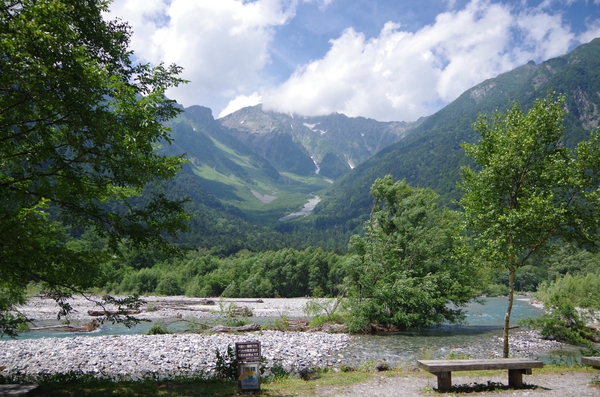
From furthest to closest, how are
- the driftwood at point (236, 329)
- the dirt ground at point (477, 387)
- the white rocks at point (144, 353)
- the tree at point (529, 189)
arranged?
1. the driftwood at point (236, 329)
2. the white rocks at point (144, 353)
3. the tree at point (529, 189)
4. the dirt ground at point (477, 387)

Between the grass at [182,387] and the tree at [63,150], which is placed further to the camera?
the grass at [182,387]

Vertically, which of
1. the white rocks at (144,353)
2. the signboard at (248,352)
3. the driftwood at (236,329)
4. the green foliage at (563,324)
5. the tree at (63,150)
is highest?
the tree at (63,150)

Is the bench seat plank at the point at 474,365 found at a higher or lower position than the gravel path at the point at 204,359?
higher

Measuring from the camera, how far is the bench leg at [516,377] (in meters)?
10.2

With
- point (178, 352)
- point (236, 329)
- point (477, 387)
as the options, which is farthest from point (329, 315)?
point (477, 387)

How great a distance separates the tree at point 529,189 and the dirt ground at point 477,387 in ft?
7.74

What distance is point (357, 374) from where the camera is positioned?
492 inches

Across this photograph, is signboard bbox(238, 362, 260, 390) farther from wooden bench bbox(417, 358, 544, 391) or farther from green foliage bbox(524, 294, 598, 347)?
green foliage bbox(524, 294, 598, 347)

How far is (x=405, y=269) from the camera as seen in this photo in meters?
30.0

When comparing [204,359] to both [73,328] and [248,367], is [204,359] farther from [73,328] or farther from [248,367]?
[73,328]

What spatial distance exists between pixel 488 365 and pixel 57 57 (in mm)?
11996

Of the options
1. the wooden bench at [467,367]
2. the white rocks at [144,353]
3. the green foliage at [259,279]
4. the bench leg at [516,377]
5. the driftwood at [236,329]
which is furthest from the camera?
the green foliage at [259,279]

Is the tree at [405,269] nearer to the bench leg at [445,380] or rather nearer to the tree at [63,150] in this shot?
the bench leg at [445,380]

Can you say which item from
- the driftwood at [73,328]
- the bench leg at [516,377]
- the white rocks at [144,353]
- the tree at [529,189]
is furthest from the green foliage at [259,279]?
the bench leg at [516,377]
